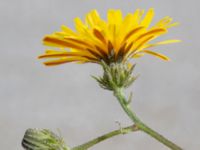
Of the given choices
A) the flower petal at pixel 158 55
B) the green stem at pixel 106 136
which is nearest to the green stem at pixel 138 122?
the green stem at pixel 106 136

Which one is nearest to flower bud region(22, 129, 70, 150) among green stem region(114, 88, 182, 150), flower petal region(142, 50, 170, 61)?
green stem region(114, 88, 182, 150)

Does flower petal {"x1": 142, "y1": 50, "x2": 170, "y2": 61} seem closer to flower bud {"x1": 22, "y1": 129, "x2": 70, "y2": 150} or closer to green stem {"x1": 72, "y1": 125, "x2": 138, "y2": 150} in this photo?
green stem {"x1": 72, "y1": 125, "x2": 138, "y2": 150}

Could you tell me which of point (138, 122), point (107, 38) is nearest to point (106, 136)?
point (138, 122)

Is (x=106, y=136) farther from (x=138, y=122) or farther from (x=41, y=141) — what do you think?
(x=41, y=141)

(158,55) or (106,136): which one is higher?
(158,55)

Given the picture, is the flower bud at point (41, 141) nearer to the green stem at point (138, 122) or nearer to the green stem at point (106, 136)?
the green stem at point (106, 136)

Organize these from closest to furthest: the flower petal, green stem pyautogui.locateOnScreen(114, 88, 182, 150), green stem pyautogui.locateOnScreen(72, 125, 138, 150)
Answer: green stem pyautogui.locateOnScreen(114, 88, 182, 150) → green stem pyautogui.locateOnScreen(72, 125, 138, 150) → the flower petal
